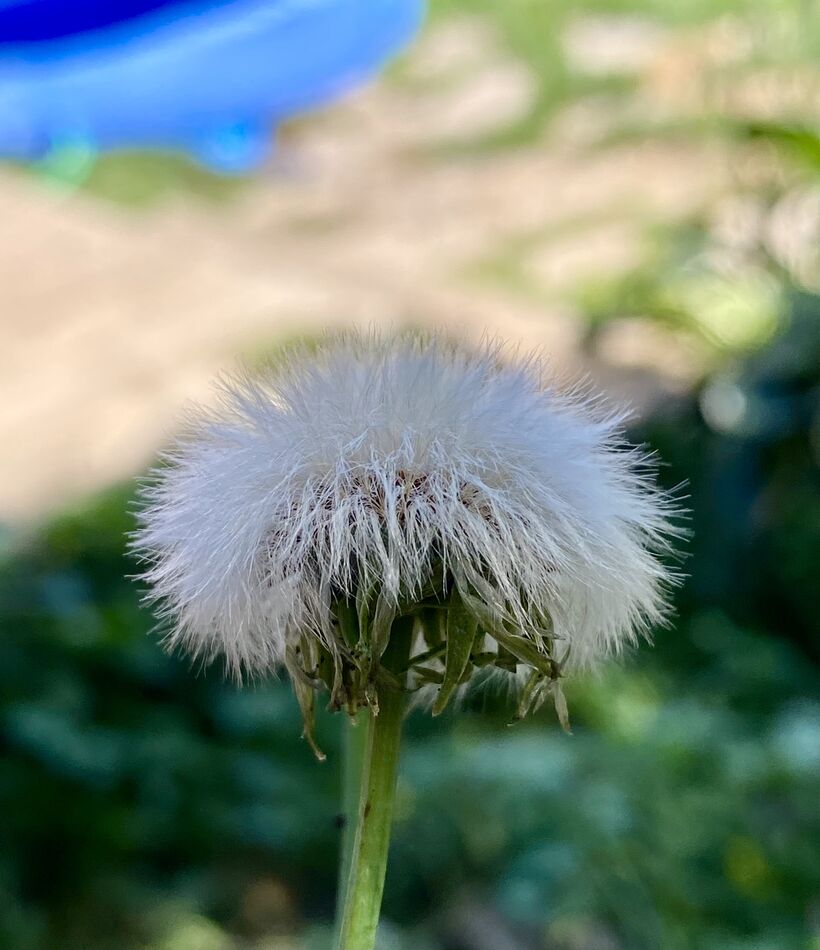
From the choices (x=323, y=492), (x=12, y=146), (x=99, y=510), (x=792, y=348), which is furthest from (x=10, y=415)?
(x=323, y=492)

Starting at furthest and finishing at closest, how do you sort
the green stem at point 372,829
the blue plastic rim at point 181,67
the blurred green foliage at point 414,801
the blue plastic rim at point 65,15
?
1. the blue plastic rim at point 65,15
2. the blue plastic rim at point 181,67
3. the blurred green foliage at point 414,801
4. the green stem at point 372,829

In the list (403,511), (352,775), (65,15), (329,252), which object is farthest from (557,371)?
(65,15)

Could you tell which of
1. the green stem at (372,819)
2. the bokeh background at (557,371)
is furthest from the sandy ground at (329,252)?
the green stem at (372,819)

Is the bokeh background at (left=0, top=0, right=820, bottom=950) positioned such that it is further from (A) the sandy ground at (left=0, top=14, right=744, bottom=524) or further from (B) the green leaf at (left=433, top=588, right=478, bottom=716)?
(B) the green leaf at (left=433, top=588, right=478, bottom=716)

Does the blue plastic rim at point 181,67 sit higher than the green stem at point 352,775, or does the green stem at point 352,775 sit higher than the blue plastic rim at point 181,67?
the blue plastic rim at point 181,67

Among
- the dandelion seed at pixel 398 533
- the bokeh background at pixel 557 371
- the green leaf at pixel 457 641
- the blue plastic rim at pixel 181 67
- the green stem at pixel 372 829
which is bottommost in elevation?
the green stem at pixel 372 829

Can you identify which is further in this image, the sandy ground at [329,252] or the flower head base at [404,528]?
the sandy ground at [329,252]

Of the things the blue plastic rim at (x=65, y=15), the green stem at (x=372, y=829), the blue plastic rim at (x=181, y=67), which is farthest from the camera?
the blue plastic rim at (x=65, y=15)

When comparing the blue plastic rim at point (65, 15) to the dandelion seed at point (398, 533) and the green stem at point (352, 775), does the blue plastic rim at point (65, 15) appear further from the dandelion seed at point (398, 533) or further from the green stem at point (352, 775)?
the green stem at point (352, 775)
